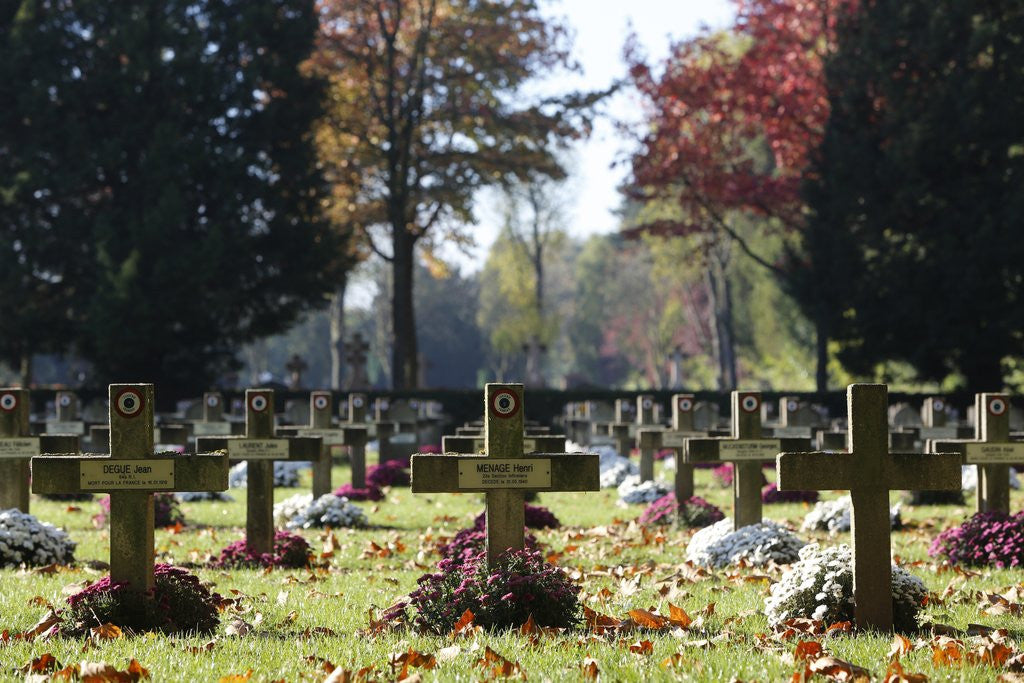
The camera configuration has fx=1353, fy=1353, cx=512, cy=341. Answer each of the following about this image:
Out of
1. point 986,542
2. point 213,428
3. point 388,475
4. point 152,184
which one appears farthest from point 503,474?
point 152,184

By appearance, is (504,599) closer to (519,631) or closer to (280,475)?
(519,631)

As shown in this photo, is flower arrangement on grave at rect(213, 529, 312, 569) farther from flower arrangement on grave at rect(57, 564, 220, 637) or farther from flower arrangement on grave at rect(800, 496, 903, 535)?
flower arrangement on grave at rect(800, 496, 903, 535)

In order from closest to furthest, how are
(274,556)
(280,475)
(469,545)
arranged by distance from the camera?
1. (469,545)
2. (274,556)
3. (280,475)

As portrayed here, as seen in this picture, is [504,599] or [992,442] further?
[992,442]

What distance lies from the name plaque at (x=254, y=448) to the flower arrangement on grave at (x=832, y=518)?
5.72 m

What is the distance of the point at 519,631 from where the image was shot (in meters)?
7.06

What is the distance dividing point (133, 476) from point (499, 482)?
82.6 inches

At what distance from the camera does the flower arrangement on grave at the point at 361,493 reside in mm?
17297

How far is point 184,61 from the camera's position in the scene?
31047 millimetres

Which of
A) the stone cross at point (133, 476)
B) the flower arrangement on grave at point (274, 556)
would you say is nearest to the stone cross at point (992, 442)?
the flower arrangement on grave at point (274, 556)

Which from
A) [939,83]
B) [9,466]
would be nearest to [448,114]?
[939,83]

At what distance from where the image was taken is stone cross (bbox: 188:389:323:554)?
431 inches

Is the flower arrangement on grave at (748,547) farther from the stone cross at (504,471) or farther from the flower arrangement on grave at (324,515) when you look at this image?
the flower arrangement on grave at (324,515)

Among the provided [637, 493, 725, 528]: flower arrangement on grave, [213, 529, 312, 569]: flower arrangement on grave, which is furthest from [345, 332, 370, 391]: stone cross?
[213, 529, 312, 569]: flower arrangement on grave
